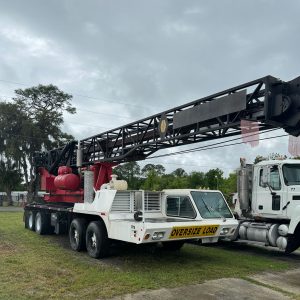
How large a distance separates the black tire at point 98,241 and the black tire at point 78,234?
0.69m

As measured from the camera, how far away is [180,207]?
10.6 meters

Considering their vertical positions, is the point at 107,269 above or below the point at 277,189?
below

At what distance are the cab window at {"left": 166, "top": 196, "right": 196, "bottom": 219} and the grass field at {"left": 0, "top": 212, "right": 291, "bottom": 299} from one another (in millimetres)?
1078

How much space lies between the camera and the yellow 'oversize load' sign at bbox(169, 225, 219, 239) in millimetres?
8758

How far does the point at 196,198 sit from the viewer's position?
33.7ft

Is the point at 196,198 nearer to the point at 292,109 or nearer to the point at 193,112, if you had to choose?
the point at 193,112

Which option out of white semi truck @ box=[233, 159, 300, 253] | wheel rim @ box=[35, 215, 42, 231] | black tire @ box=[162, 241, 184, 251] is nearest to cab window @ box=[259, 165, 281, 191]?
white semi truck @ box=[233, 159, 300, 253]

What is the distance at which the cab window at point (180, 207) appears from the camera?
10.2m

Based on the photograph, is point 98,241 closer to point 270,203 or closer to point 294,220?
point 270,203

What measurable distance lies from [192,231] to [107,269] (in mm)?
1979

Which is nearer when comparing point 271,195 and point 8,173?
point 271,195

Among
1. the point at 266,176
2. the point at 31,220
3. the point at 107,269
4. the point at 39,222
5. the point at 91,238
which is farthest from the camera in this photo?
the point at 31,220

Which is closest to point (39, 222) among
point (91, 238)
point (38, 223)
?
point (38, 223)

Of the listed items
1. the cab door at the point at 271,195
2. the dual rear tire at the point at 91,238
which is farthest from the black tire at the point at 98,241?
the cab door at the point at 271,195
